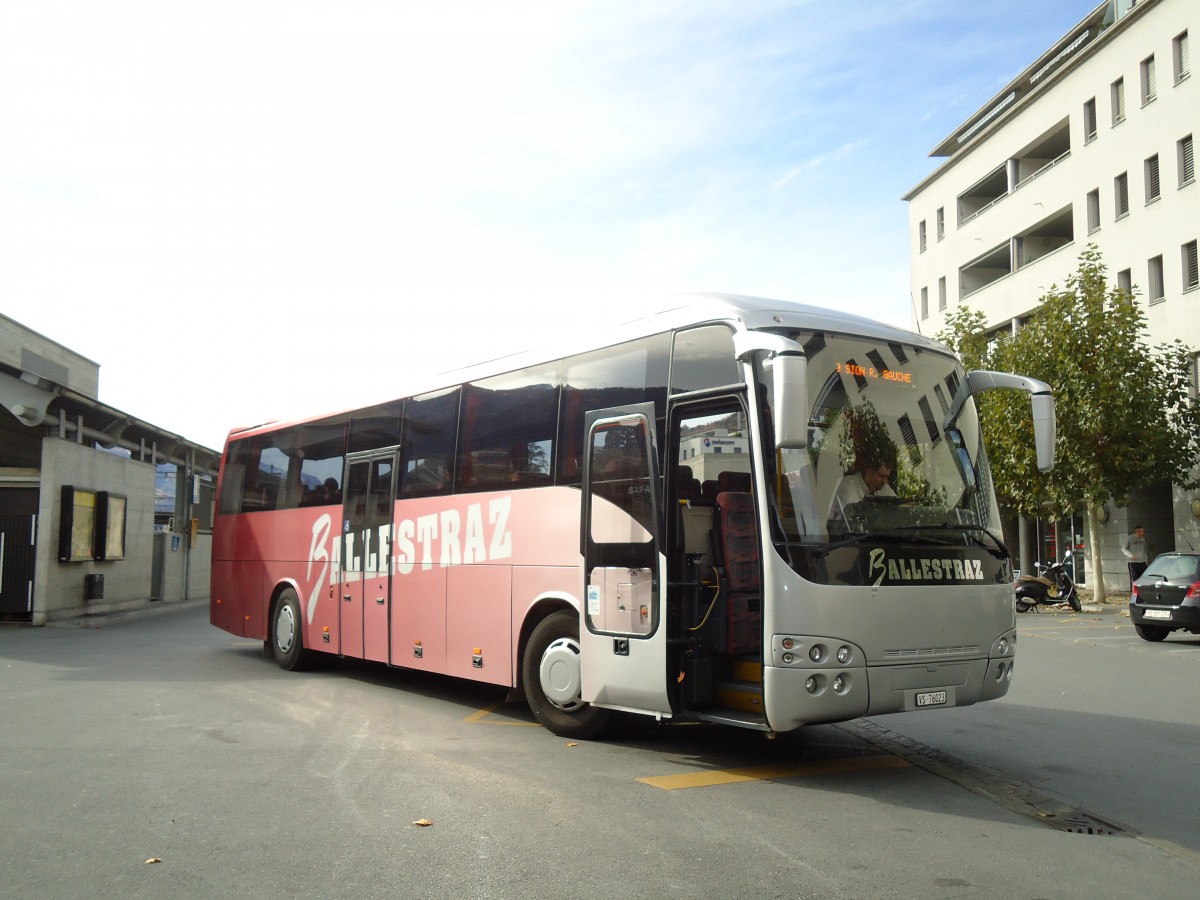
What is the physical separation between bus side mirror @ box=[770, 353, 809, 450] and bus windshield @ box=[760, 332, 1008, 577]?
862mm

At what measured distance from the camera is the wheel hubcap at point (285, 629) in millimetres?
14648

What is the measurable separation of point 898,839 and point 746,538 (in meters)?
2.39

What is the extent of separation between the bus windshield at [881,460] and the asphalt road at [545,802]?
168 centimetres

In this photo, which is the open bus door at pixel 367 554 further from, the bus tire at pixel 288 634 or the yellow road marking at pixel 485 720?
the yellow road marking at pixel 485 720

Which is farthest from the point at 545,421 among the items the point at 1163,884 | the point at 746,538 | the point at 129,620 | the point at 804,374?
the point at 129,620

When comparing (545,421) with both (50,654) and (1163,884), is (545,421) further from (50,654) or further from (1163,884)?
(50,654)

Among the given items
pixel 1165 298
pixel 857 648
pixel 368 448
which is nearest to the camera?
pixel 857 648

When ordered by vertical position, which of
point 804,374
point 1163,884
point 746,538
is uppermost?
point 804,374

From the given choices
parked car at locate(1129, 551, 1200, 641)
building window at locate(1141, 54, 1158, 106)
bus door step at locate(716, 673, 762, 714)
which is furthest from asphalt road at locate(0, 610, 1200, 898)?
building window at locate(1141, 54, 1158, 106)

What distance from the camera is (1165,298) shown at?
3222 centimetres

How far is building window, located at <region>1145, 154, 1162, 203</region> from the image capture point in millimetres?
33281

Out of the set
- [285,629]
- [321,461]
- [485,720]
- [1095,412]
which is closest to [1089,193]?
[1095,412]

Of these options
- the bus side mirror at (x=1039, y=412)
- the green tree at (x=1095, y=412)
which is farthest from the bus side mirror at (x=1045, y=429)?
the green tree at (x=1095, y=412)

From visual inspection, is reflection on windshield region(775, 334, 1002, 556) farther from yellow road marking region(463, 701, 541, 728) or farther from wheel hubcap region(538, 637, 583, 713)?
yellow road marking region(463, 701, 541, 728)
